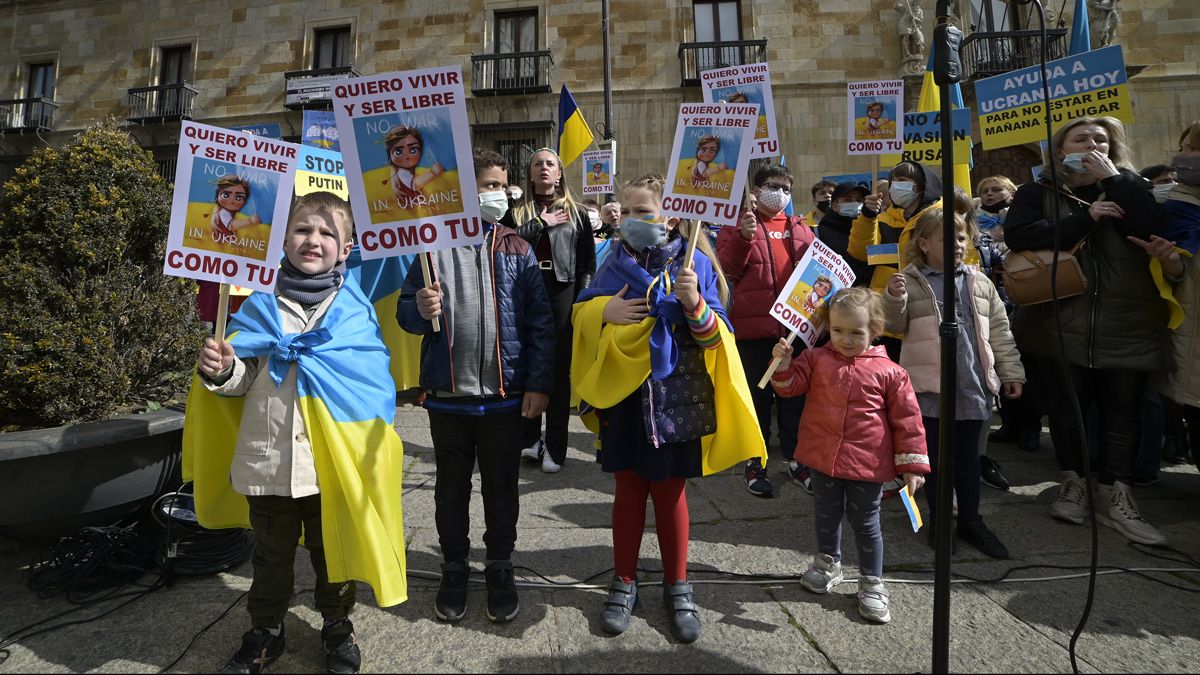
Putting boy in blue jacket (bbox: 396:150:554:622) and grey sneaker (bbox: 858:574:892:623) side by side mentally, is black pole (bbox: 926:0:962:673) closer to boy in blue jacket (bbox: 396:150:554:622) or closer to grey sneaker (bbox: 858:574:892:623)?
grey sneaker (bbox: 858:574:892:623)

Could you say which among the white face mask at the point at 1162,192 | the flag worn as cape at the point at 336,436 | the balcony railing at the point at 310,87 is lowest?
the flag worn as cape at the point at 336,436

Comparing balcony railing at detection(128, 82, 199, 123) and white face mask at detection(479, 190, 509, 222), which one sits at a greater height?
balcony railing at detection(128, 82, 199, 123)

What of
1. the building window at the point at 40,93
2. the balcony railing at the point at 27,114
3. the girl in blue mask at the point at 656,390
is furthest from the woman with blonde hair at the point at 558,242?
the building window at the point at 40,93

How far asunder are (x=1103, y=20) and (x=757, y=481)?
1506 cm

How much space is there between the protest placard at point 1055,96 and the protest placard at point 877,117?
2.19 feet

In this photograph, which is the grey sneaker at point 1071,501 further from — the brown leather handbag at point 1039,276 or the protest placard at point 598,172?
the protest placard at point 598,172

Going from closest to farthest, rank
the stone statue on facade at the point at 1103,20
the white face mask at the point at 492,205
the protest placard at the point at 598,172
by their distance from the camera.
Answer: the white face mask at the point at 492,205 → the protest placard at the point at 598,172 → the stone statue on facade at the point at 1103,20

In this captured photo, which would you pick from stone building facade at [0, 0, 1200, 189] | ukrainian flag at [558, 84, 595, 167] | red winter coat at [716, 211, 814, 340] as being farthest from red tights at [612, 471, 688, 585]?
stone building facade at [0, 0, 1200, 189]

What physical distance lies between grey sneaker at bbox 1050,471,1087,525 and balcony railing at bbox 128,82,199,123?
734 inches

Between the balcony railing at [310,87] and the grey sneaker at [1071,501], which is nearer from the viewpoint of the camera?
the grey sneaker at [1071,501]

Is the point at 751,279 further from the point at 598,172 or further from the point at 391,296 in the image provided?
the point at 598,172

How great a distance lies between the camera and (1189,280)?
9.50ft

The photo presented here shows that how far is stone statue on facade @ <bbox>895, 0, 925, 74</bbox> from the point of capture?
41.6ft

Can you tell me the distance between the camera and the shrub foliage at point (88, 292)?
250 cm
